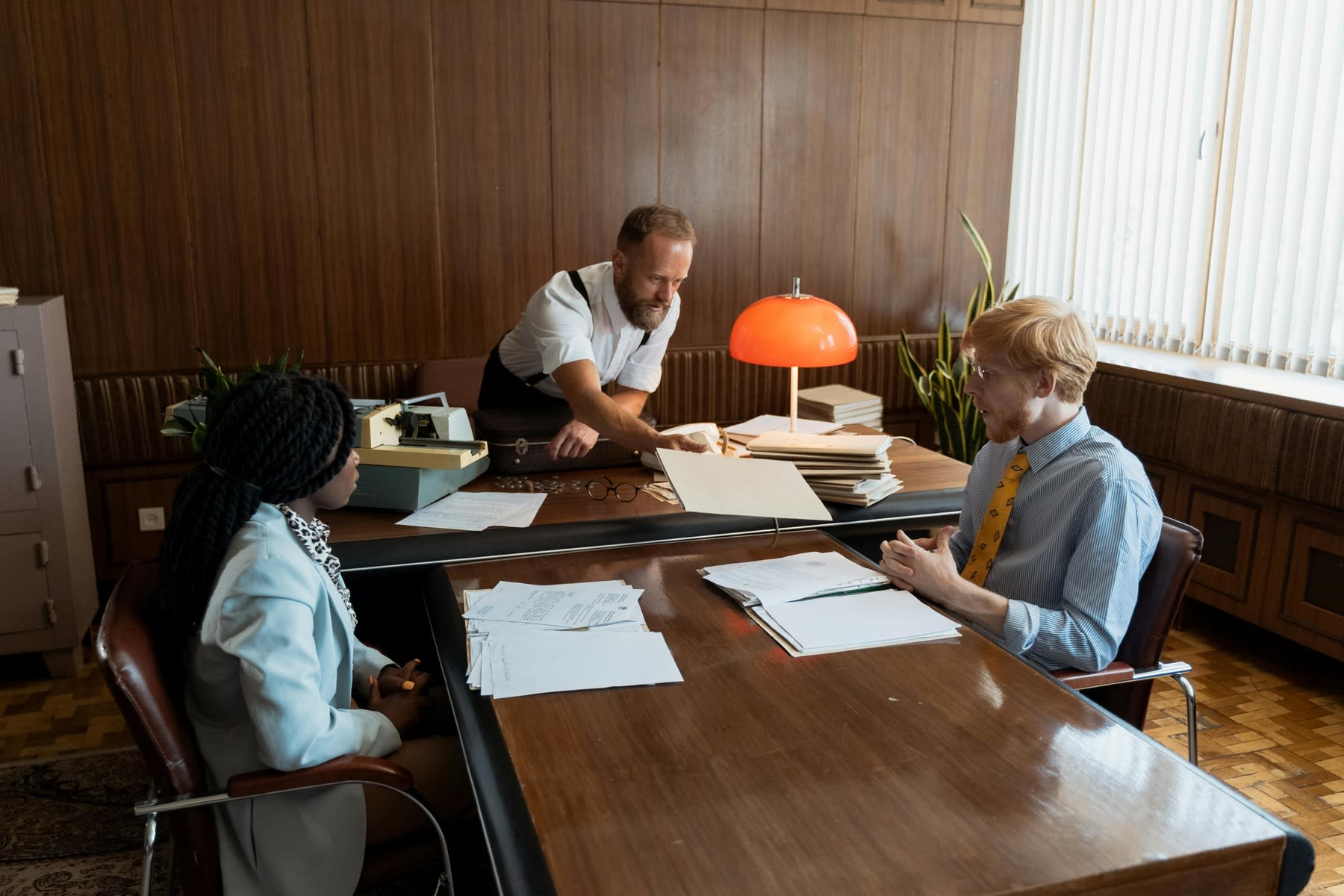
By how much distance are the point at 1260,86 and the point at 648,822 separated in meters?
3.77

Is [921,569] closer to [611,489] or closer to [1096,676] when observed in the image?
[1096,676]

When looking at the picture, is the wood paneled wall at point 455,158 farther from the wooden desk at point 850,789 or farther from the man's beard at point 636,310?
the wooden desk at point 850,789

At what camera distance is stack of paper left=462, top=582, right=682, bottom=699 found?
5.26 feet

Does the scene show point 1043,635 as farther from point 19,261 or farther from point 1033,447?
point 19,261

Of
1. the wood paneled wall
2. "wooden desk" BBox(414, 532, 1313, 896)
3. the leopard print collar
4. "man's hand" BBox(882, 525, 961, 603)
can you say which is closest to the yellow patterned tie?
"man's hand" BBox(882, 525, 961, 603)

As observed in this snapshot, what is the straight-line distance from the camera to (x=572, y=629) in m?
1.79

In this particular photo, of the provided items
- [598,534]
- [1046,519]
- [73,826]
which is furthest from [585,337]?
[73,826]

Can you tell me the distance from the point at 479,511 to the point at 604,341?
1042mm

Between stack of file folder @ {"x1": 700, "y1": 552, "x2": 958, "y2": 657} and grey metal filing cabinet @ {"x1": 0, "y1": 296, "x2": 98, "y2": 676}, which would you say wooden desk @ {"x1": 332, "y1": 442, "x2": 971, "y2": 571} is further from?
grey metal filing cabinet @ {"x1": 0, "y1": 296, "x2": 98, "y2": 676}

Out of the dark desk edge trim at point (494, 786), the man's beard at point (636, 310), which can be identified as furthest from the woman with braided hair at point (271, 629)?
the man's beard at point (636, 310)

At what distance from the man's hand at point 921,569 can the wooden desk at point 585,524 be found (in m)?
0.42

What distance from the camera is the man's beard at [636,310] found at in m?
3.14

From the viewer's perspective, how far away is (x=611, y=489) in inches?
102

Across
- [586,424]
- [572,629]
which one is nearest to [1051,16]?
[586,424]
